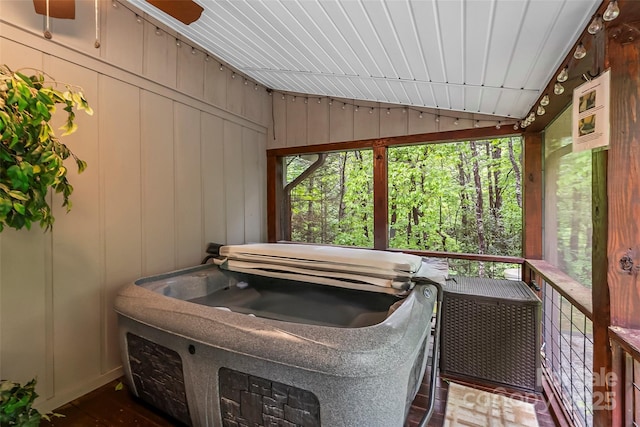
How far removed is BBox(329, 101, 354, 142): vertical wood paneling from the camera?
119 inches

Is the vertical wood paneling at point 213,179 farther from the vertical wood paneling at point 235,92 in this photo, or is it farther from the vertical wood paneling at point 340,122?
the vertical wood paneling at point 340,122

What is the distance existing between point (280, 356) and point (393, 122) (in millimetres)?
2443

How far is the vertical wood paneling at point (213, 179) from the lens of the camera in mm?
2662

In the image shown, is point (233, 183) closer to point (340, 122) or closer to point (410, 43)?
point (340, 122)

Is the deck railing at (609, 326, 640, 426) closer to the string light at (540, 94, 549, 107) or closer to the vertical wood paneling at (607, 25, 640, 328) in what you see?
the vertical wood paneling at (607, 25, 640, 328)

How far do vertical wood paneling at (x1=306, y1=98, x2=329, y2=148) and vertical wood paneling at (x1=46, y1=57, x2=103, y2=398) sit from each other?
1.97 metres

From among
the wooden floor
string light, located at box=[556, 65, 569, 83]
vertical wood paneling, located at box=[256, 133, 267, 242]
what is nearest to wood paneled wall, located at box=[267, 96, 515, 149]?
vertical wood paneling, located at box=[256, 133, 267, 242]

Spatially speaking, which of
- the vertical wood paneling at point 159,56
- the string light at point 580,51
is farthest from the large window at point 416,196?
the string light at point 580,51

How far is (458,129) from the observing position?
255 centimetres

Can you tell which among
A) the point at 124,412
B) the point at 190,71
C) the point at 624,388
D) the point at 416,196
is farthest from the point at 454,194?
the point at 124,412

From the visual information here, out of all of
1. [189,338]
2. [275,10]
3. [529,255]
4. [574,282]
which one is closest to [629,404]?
[574,282]

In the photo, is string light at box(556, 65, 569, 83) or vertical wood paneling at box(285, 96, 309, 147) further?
vertical wood paneling at box(285, 96, 309, 147)

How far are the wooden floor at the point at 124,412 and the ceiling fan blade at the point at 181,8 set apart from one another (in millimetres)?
2253

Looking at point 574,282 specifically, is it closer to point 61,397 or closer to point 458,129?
point 458,129
